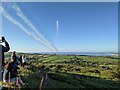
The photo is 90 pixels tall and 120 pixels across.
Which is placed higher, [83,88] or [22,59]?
[22,59]

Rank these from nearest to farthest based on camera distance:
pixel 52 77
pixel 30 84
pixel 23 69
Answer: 1. pixel 30 84
2. pixel 23 69
3. pixel 52 77

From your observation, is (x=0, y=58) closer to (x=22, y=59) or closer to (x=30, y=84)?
(x=30, y=84)

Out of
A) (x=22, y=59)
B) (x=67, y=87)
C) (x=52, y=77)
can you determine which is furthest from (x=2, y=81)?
(x=52, y=77)

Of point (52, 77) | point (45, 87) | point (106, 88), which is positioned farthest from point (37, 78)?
point (106, 88)

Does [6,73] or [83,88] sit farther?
[83,88]

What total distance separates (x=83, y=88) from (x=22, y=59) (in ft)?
21.5

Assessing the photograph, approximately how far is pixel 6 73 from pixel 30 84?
11.4 feet

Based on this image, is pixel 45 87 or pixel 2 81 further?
pixel 45 87

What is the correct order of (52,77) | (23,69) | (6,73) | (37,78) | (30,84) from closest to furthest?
(6,73) → (30,84) → (37,78) → (23,69) → (52,77)

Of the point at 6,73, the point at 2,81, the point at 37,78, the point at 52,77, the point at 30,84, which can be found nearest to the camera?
the point at 6,73

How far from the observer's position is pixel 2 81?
18.1 meters

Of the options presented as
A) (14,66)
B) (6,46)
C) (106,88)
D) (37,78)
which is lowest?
(106,88)

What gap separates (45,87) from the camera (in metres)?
20.9

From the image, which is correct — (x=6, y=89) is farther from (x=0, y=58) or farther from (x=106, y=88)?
(x=106, y=88)
